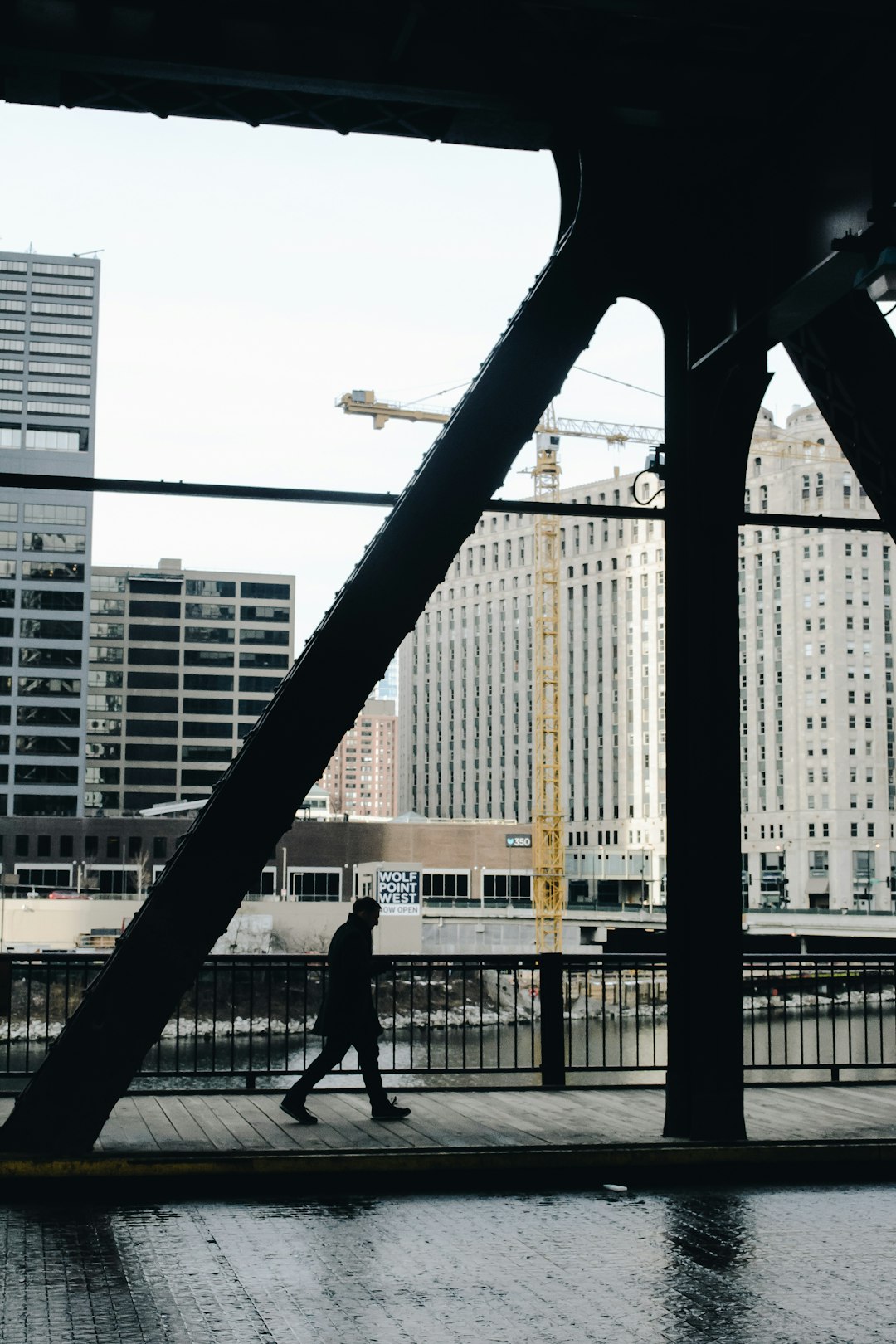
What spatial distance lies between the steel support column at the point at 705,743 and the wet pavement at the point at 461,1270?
105 centimetres

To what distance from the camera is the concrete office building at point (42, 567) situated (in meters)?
146

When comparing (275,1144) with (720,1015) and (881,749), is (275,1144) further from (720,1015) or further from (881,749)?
(881,749)

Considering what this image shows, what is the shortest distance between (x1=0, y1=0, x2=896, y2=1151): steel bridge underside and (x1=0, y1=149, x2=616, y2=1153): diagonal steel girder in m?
0.02

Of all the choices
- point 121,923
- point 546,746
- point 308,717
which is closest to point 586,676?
point 546,746

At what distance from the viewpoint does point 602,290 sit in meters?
10.6

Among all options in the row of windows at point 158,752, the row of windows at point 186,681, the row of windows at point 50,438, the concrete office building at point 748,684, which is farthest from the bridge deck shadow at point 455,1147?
the row of windows at point 50,438

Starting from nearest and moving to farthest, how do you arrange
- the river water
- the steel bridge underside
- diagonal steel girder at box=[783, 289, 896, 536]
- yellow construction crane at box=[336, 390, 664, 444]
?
the steel bridge underside < diagonal steel girder at box=[783, 289, 896, 536] < the river water < yellow construction crane at box=[336, 390, 664, 444]

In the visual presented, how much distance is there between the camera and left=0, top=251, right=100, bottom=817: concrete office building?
14650 centimetres

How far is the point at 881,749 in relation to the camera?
161m

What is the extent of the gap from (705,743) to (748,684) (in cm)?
16498

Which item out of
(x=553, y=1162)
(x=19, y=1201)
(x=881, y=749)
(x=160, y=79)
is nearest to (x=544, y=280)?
(x=160, y=79)

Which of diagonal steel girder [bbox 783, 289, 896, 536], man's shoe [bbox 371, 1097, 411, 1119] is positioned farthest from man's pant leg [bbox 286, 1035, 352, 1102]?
diagonal steel girder [bbox 783, 289, 896, 536]

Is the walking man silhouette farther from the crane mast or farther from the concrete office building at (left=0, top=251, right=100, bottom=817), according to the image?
the concrete office building at (left=0, top=251, right=100, bottom=817)

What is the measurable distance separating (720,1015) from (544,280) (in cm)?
533
